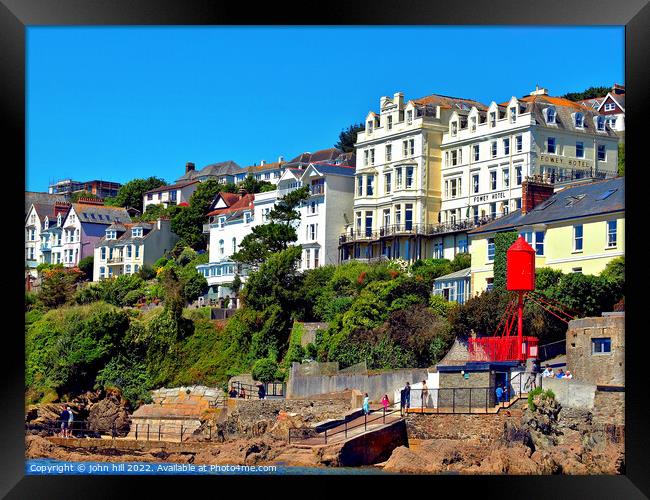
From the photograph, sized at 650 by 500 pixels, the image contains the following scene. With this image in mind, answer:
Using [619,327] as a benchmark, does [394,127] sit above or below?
above

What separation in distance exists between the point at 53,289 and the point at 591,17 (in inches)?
1089

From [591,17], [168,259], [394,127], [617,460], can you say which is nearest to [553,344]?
[617,460]

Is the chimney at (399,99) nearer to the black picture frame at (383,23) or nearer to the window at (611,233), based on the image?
the window at (611,233)

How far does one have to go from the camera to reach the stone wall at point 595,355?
21062 mm

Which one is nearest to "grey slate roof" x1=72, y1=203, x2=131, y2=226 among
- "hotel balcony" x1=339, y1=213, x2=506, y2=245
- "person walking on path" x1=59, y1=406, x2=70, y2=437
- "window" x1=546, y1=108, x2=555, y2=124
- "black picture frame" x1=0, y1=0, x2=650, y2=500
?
"hotel balcony" x1=339, y1=213, x2=506, y2=245

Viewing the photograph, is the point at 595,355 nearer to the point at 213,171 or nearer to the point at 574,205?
the point at 574,205

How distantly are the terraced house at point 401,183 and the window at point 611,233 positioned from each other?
1166cm

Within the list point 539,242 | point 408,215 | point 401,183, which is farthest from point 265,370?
Result: point 401,183

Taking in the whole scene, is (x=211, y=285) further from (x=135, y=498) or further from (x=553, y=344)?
(x=135, y=498)

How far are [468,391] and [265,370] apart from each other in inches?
396

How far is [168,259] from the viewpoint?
44.7 metres

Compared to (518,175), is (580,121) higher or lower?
higher

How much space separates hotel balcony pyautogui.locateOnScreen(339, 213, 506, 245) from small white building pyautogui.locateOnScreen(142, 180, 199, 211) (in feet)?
40.1

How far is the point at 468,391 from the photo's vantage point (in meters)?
21.9
